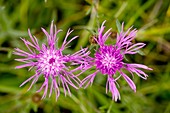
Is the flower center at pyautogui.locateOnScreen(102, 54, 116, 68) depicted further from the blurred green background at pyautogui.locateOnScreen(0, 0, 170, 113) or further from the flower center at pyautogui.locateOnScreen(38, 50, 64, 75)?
the blurred green background at pyautogui.locateOnScreen(0, 0, 170, 113)

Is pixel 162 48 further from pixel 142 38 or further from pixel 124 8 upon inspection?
pixel 124 8

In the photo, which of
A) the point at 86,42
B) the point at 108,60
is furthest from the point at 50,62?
the point at 86,42

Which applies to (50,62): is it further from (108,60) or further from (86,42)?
(86,42)

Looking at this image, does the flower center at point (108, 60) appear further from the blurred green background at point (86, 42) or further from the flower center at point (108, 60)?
the blurred green background at point (86, 42)

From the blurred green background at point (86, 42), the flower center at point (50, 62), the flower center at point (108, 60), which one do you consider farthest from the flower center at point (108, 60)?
the blurred green background at point (86, 42)

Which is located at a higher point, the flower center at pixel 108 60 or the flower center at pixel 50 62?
the flower center at pixel 50 62

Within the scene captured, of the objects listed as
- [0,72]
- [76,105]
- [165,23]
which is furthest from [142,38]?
[0,72]
